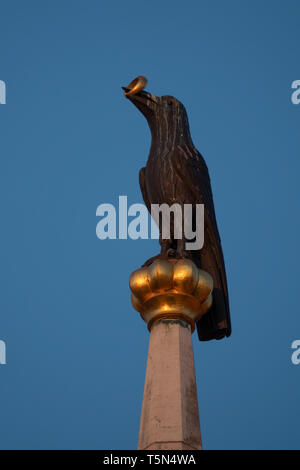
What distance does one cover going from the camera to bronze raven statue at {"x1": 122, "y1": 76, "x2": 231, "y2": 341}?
11.0 meters

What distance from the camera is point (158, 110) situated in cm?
1285

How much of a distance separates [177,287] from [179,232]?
140 cm

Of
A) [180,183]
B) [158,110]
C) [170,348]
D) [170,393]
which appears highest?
[158,110]

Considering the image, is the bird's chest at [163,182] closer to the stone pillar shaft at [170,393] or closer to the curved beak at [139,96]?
the curved beak at [139,96]

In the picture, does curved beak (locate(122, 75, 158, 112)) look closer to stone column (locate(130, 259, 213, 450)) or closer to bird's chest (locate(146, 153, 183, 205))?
bird's chest (locate(146, 153, 183, 205))

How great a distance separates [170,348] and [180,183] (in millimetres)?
3043

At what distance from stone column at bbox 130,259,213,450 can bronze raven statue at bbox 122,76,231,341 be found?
0.75 metres

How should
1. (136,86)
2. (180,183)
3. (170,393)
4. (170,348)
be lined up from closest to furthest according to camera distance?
(170,393) < (170,348) < (180,183) < (136,86)

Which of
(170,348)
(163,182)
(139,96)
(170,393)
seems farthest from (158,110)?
(170,393)

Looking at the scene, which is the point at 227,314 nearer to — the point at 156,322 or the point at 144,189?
the point at 156,322

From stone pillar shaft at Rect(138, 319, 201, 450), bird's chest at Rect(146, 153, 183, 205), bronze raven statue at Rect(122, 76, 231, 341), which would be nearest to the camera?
stone pillar shaft at Rect(138, 319, 201, 450)

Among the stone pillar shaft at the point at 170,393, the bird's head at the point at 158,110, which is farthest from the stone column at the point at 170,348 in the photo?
the bird's head at the point at 158,110

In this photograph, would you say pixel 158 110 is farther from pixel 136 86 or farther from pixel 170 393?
pixel 170 393

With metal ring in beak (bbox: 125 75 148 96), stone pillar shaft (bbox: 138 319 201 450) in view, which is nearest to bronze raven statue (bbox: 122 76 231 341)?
metal ring in beak (bbox: 125 75 148 96)
